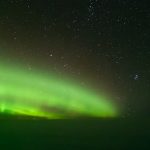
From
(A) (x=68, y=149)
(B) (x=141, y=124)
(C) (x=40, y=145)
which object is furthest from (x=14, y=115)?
(B) (x=141, y=124)

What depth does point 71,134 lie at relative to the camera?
176cm

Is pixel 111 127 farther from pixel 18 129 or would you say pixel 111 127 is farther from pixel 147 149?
pixel 18 129


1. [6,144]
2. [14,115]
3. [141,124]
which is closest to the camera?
[6,144]

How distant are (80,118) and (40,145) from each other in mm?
291

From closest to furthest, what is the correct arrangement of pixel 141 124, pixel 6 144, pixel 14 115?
pixel 6 144, pixel 14 115, pixel 141 124

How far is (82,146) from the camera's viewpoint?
1.74 meters

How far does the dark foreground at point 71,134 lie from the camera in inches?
66.9

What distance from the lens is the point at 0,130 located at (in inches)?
66.5

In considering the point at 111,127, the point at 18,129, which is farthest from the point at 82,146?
the point at 18,129

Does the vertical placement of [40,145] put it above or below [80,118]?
below

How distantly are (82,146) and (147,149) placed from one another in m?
0.37

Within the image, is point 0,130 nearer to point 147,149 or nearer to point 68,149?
point 68,149

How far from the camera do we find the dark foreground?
1.70 meters

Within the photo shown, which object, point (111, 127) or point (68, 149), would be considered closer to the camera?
point (68, 149)
